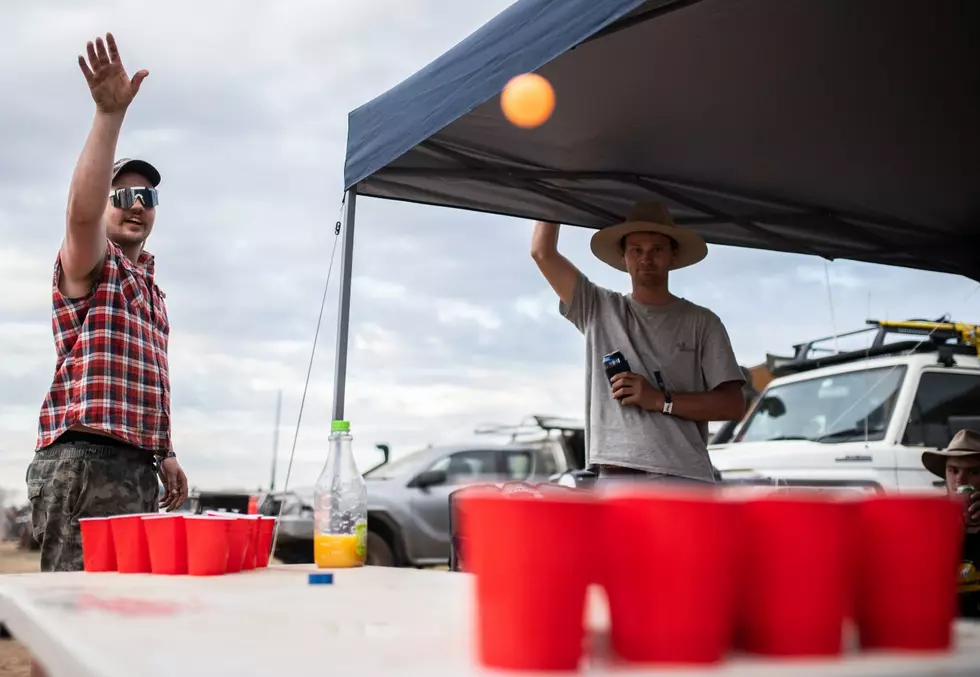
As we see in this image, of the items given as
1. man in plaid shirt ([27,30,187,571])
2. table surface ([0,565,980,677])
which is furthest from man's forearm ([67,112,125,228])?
table surface ([0,565,980,677])

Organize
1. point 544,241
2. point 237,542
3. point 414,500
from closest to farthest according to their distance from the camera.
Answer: point 237,542 → point 544,241 → point 414,500

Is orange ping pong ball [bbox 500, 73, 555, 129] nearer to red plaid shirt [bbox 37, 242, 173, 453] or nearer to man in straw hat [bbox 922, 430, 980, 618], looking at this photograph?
red plaid shirt [bbox 37, 242, 173, 453]

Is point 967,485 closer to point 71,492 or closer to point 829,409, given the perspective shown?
point 829,409

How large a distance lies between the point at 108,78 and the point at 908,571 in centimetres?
199

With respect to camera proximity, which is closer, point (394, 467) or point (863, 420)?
point (863, 420)

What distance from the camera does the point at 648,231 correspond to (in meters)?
3.26

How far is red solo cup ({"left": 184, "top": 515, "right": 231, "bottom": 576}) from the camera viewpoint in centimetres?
166

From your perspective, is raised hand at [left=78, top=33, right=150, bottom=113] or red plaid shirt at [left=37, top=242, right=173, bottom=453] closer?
raised hand at [left=78, top=33, right=150, bottom=113]

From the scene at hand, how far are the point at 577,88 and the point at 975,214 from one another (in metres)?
2.38

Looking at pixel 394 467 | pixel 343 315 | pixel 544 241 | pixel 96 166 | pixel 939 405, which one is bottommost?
pixel 394 467

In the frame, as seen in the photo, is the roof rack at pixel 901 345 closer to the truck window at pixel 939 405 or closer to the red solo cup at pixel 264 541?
the truck window at pixel 939 405

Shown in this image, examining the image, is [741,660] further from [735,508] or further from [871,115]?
[871,115]

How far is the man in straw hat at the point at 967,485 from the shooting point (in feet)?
10.4

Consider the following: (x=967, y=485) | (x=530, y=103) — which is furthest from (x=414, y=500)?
(x=530, y=103)
